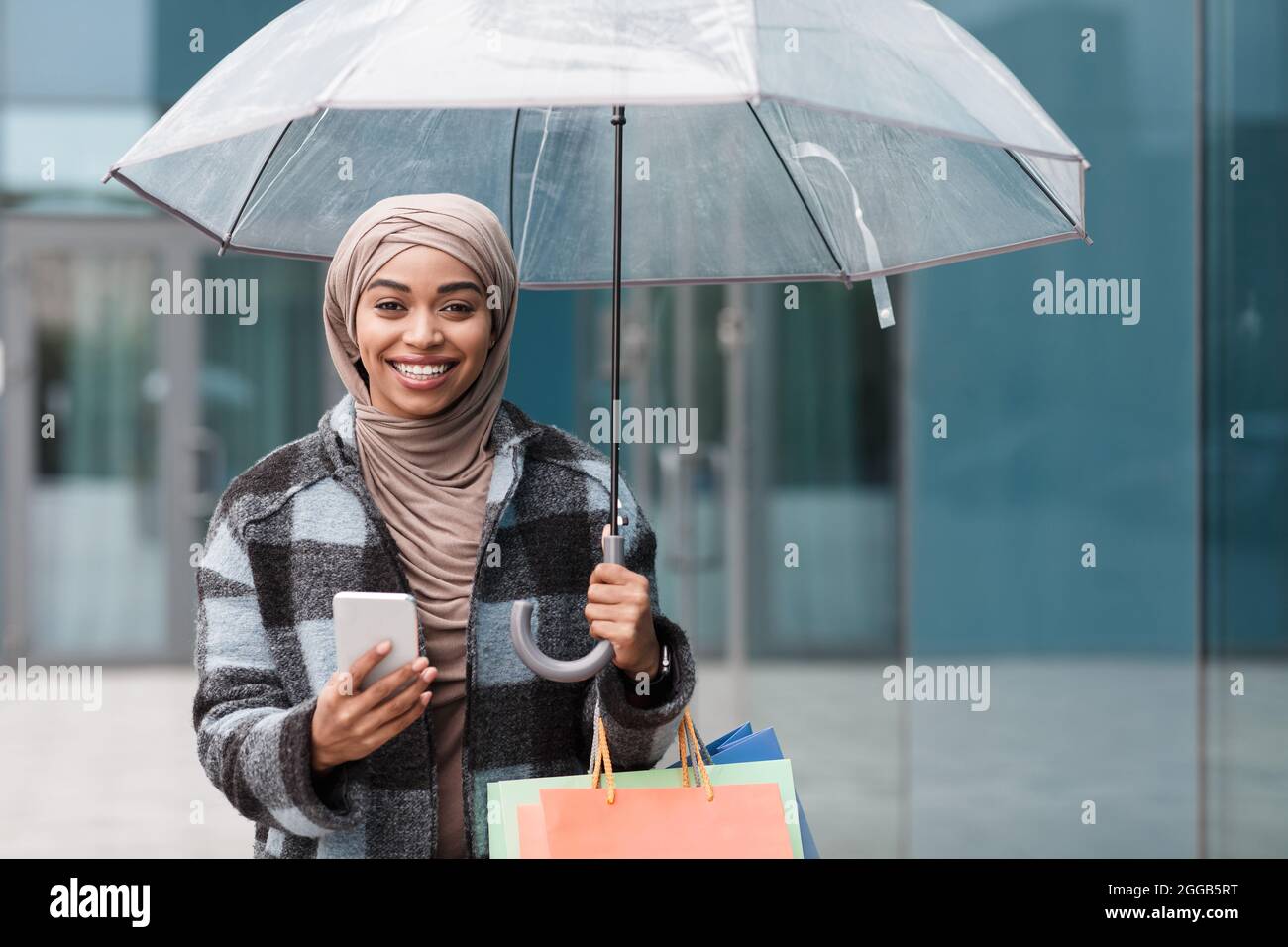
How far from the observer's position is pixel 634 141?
2.37 m

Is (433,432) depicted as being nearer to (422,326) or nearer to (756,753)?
(422,326)

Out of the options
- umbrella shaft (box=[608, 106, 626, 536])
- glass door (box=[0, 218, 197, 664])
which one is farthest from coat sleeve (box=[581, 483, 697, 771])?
glass door (box=[0, 218, 197, 664])

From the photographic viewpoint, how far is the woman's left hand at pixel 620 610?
171 centimetres

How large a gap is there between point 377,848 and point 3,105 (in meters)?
6.56

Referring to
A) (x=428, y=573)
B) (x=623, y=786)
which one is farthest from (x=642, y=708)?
(x=428, y=573)

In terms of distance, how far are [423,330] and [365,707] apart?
47 centimetres

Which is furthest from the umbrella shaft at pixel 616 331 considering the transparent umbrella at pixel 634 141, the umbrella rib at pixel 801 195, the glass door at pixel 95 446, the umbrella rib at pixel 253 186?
the glass door at pixel 95 446

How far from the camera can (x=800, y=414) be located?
5.76m

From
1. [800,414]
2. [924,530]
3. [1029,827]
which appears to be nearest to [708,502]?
[800,414]

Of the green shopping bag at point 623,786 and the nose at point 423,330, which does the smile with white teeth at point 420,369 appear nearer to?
the nose at point 423,330

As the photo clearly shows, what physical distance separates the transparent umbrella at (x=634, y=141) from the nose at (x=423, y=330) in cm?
24

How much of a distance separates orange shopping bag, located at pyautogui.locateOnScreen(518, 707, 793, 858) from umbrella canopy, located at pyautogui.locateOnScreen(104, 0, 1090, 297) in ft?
2.55
